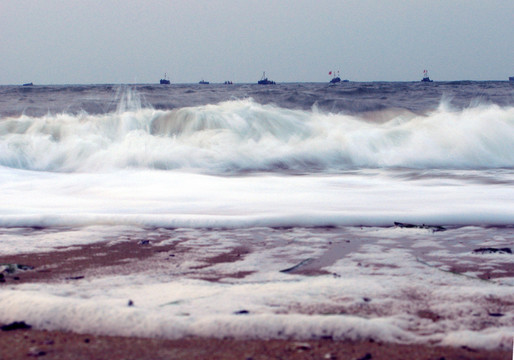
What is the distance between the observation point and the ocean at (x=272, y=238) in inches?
88.0

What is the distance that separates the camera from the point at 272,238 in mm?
3926

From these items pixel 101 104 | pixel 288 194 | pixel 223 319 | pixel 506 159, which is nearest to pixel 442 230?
pixel 288 194

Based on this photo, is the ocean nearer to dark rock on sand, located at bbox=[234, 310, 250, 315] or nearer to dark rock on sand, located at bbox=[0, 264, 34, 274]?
dark rock on sand, located at bbox=[234, 310, 250, 315]

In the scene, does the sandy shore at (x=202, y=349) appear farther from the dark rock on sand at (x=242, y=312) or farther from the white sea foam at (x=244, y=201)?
the white sea foam at (x=244, y=201)

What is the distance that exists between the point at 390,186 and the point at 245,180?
1645 mm

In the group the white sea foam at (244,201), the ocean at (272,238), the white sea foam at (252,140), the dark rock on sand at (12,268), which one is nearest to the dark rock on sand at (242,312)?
the ocean at (272,238)

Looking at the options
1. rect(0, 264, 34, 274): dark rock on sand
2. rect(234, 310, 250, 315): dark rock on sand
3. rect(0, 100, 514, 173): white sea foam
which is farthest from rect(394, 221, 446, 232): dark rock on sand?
rect(0, 100, 514, 173): white sea foam

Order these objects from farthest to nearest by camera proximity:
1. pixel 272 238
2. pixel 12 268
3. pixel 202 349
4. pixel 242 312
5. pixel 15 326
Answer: pixel 272 238 < pixel 12 268 < pixel 242 312 < pixel 15 326 < pixel 202 349

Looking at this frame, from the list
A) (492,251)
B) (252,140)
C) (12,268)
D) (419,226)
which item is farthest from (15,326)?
(252,140)

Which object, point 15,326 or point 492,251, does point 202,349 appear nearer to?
point 15,326

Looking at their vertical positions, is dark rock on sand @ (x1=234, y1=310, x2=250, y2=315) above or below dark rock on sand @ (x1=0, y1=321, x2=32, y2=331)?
above

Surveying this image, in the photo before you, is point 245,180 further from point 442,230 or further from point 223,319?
point 223,319

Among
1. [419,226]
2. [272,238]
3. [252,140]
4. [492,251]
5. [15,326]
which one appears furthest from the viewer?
[252,140]

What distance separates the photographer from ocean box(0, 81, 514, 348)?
223 centimetres
